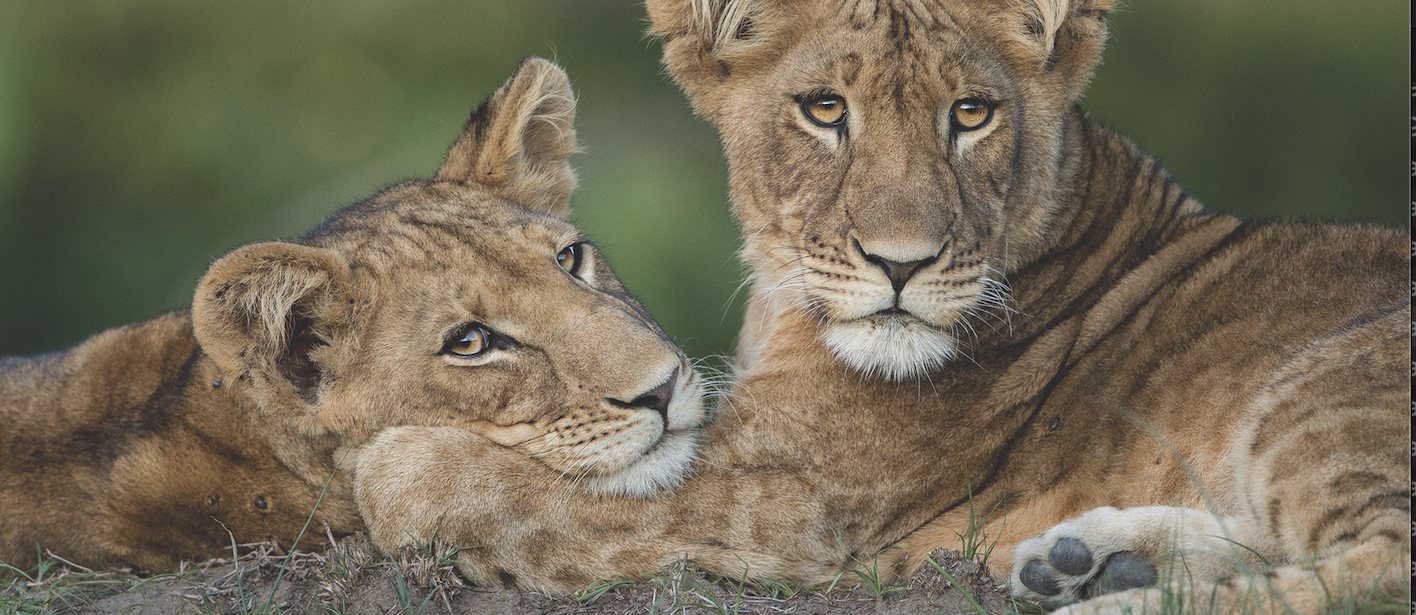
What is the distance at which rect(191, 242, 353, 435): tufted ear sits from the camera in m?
3.51

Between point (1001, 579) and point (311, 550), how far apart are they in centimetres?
203

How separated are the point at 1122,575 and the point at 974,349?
0.89 metres

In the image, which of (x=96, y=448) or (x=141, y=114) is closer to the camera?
(x=96, y=448)

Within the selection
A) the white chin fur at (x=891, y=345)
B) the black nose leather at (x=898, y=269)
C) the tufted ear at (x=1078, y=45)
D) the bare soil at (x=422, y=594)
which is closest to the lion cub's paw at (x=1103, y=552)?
the bare soil at (x=422, y=594)

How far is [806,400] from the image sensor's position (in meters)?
3.96

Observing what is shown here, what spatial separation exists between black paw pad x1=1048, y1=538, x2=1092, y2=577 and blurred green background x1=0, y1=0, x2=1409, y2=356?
5.21 m

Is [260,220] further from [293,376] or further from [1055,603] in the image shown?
[1055,603]

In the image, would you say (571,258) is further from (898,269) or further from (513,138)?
(898,269)

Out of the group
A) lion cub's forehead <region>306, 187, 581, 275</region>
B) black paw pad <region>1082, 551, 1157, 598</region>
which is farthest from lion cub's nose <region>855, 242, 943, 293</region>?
lion cub's forehead <region>306, 187, 581, 275</region>

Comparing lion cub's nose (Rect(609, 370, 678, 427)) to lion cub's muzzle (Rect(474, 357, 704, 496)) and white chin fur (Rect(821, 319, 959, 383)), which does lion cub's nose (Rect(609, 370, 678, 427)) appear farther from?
white chin fur (Rect(821, 319, 959, 383))

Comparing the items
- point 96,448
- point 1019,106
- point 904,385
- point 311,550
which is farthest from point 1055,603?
point 96,448

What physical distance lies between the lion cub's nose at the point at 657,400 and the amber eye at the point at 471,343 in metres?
0.45

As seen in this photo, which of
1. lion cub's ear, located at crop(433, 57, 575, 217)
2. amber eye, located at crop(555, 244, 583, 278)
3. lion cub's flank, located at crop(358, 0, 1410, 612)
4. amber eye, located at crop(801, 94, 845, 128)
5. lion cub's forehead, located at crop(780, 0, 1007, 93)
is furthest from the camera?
lion cub's ear, located at crop(433, 57, 575, 217)

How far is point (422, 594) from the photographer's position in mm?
3537
